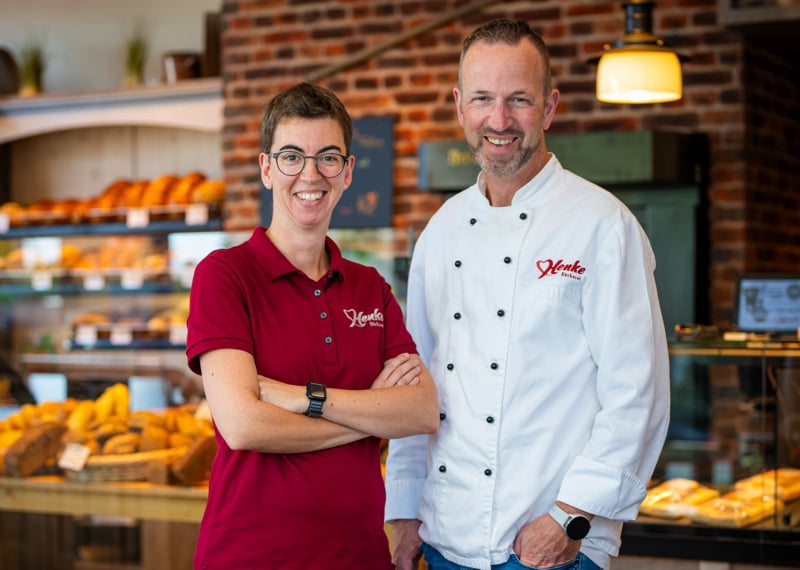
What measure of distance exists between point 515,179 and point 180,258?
1795 millimetres

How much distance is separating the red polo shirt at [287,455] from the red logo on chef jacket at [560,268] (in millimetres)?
312

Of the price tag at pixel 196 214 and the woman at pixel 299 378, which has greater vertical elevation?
the price tag at pixel 196 214

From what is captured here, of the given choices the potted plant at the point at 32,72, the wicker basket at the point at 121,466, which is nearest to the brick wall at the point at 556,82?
the potted plant at the point at 32,72

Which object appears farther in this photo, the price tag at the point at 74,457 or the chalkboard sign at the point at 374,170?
the chalkboard sign at the point at 374,170

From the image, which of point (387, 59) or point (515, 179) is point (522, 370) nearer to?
point (515, 179)

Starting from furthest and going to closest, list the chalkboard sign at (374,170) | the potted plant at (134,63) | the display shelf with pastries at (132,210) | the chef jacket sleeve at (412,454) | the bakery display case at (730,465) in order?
the potted plant at (134,63), the display shelf with pastries at (132,210), the chalkboard sign at (374,170), the bakery display case at (730,465), the chef jacket sleeve at (412,454)

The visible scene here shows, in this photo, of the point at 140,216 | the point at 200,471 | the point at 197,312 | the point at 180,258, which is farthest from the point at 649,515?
the point at 140,216

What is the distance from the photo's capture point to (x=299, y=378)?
1750 millimetres

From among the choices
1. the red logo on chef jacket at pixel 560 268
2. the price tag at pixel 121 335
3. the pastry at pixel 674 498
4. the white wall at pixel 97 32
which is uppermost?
the white wall at pixel 97 32

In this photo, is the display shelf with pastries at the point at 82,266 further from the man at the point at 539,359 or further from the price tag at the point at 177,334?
the man at the point at 539,359

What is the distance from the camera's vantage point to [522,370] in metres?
1.77

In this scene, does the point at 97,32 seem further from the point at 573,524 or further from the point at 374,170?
the point at 573,524

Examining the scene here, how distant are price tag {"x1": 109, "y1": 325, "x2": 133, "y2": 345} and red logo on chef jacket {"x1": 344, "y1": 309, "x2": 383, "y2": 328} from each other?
75.9 inches

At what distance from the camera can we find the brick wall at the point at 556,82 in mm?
4242
